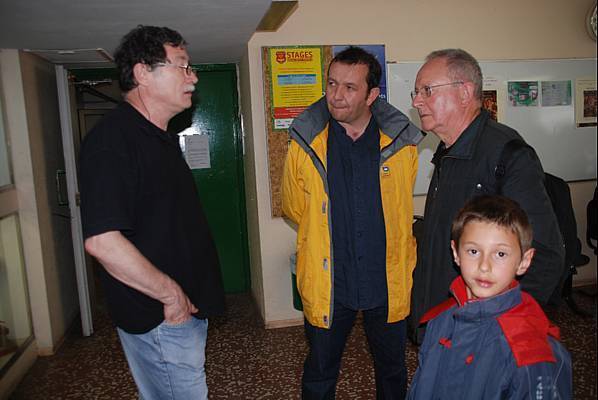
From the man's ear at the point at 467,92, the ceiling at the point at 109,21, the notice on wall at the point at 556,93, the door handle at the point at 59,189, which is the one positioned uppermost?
the ceiling at the point at 109,21

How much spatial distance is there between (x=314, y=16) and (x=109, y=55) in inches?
57.7

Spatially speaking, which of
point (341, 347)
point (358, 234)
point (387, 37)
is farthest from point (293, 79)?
point (341, 347)

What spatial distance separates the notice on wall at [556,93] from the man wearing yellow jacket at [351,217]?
2.51 metres

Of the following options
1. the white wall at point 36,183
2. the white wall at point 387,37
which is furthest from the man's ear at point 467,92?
the white wall at point 36,183

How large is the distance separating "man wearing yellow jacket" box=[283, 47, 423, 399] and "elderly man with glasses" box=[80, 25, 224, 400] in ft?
1.63

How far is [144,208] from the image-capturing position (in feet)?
4.57

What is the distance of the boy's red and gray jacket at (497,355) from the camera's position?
44.8 inches

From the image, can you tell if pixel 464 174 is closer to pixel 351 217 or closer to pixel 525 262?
pixel 525 262

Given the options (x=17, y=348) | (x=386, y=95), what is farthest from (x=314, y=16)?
(x=17, y=348)

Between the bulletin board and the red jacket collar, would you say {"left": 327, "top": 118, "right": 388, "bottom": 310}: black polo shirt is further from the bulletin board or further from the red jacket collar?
the bulletin board

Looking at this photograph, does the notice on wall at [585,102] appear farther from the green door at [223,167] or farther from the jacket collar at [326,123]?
the green door at [223,167]

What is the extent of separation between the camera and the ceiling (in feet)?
7.27

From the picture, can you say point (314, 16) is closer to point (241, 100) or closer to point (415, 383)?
point (241, 100)

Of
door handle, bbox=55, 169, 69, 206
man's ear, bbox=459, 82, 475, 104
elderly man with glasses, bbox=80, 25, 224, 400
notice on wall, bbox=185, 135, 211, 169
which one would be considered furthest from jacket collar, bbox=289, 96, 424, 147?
notice on wall, bbox=185, 135, 211, 169
